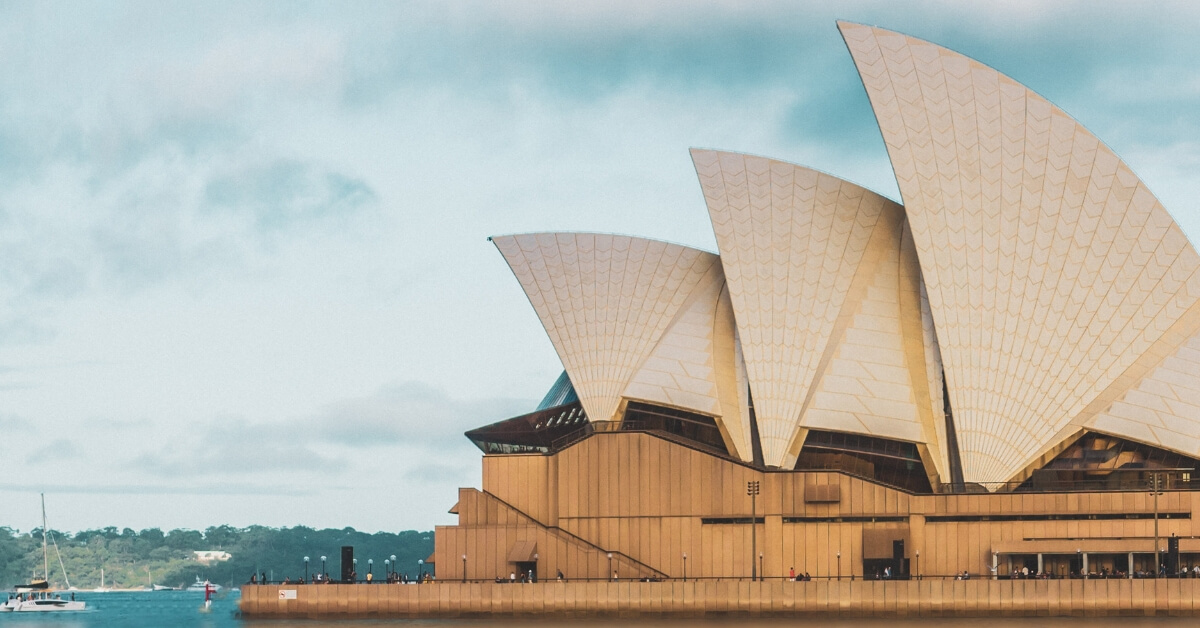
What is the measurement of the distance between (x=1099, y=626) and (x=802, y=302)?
19.9 metres

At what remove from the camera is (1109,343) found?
6450 cm

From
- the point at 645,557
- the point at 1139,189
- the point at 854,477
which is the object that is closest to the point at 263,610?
the point at 645,557

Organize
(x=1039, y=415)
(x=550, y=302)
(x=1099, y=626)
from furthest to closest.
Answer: (x=550, y=302)
(x=1039, y=415)
(x=1099, y=626)

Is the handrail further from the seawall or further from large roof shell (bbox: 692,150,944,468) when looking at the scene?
large roof shell (bbox: 692,150,944,468)

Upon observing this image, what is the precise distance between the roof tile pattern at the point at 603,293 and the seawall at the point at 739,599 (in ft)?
33.4

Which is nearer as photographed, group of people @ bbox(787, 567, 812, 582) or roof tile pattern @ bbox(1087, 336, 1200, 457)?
roof tile pattern @ bbox(1087, 336, 1200, 457)

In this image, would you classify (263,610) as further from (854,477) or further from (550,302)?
(854,477)

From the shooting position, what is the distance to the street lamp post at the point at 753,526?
6284cm

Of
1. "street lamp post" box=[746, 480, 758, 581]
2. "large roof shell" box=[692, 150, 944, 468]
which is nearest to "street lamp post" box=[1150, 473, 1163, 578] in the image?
"large roof shell" box=[692, 150, 944, 468]

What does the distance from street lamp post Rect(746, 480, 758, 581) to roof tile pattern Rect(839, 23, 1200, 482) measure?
9041 millimetres

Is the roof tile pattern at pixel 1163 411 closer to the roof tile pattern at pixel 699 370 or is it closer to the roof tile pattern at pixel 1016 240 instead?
the roof tile pattern at pixel 1016 240

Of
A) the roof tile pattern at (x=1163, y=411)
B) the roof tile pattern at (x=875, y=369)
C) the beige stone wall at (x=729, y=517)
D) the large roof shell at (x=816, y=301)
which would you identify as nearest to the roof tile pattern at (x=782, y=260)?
the large roof shell at (x=816, y=301)

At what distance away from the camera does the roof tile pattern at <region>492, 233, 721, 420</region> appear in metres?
69.9

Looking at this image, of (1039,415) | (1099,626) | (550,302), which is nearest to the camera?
(1099,626)
